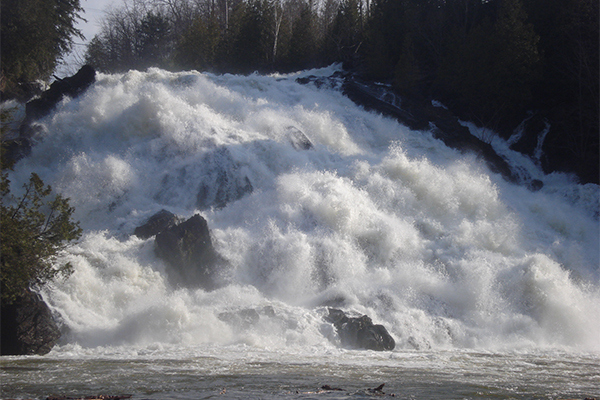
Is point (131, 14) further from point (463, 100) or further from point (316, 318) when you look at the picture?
point (316, 318)

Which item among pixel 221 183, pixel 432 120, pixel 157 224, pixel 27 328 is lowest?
pixel 27 328

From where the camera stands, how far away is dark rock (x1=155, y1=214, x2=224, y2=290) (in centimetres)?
1593

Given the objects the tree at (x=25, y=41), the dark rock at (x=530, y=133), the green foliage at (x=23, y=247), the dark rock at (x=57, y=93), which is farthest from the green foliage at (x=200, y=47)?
the green foliage at (x=23, y=247)

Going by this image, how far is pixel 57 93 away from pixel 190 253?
11771 millimetres

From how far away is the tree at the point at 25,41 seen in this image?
25.2m

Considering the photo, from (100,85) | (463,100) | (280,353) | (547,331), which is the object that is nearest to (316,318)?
(280,353)

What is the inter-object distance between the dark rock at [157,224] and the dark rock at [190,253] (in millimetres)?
572

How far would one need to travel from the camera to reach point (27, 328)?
11.8 meters

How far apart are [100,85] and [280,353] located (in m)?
16.3

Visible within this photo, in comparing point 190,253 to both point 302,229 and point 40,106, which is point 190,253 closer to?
point 302,229

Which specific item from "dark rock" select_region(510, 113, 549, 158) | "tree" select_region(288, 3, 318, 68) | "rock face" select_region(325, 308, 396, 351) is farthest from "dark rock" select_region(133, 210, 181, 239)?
"tree" select_region(288, 3, 318, 68)

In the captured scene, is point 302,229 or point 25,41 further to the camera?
point 25,41

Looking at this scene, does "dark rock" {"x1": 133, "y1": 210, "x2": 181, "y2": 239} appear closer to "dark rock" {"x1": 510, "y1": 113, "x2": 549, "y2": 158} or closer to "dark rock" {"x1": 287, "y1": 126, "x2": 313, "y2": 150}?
"dark rock" {"x1": 287, "y1": 126, "x2": 313, "y2": 150}

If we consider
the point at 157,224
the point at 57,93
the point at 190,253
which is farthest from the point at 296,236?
the point at 57,93
